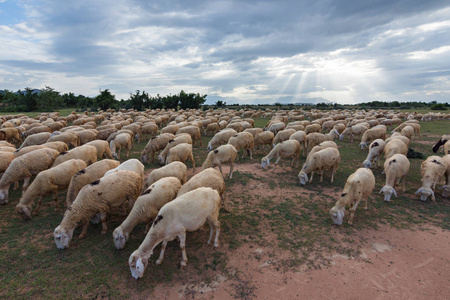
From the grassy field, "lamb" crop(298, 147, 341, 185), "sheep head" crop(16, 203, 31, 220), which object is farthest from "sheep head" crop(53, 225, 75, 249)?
"lamb" crop(298, 147, 341, 185)

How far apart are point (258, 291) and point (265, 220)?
2.96 m

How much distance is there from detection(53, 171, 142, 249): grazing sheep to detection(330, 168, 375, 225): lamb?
7350mm

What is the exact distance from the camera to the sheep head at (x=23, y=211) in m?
7.66

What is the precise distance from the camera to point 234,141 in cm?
1444

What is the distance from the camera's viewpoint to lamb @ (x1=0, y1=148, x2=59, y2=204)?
9.06m

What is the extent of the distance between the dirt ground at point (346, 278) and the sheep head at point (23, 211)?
20.8 ft

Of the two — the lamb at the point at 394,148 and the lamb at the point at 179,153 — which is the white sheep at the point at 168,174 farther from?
the lamb at the point at 394,148

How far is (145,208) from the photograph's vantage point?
6.57m

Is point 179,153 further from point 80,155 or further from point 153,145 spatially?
point 80,155

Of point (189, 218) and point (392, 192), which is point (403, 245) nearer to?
point (392, 192)

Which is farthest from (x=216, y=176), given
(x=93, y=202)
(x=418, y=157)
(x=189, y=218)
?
(x=418, y=157)

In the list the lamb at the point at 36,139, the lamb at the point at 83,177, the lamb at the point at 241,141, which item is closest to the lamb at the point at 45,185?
the lamb at the point at 83,177

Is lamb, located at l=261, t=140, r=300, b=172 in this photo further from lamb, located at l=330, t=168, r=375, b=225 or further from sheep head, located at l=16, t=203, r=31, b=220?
sheep head, located at l=16, t=203, r=31, b=220

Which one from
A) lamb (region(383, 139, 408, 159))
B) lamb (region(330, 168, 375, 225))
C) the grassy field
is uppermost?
lamb (region(383, 139, 408, 159))
